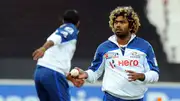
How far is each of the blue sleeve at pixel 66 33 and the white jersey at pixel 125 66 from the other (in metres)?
1.70

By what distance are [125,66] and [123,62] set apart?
0.04 meters

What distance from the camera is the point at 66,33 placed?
7.15 meters

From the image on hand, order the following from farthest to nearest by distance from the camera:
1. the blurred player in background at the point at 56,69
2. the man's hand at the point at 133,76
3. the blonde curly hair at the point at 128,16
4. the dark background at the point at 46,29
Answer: the dark background at the point at 46,29 → the blurred player in background at the point at 56,69 → the blonde curly hair at the point at 128,16 → the man's hand at the point at 133,76

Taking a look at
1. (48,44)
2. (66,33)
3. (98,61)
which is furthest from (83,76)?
(66,33)

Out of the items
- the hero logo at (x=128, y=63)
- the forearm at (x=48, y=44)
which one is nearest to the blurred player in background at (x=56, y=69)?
the forearm at (x=48, y=44)

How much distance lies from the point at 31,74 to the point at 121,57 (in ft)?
11.7

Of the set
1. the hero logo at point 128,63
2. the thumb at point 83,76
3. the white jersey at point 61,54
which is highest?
the white jersey at point 61,54

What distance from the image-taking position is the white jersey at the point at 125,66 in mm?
5297

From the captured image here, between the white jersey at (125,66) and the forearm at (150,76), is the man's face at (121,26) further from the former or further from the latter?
the forearm at (150,76)

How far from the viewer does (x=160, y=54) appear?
8.72 meters

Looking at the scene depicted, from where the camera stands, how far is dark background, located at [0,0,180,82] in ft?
28.6

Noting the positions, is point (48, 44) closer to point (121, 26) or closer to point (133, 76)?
point (121, 26)

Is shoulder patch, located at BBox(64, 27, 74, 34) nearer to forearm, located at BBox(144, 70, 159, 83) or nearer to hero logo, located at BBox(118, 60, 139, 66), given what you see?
hero logo, located at BBox(118, 60, 139, 66)

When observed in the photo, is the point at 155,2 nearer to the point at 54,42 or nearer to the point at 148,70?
the point at 54,42
